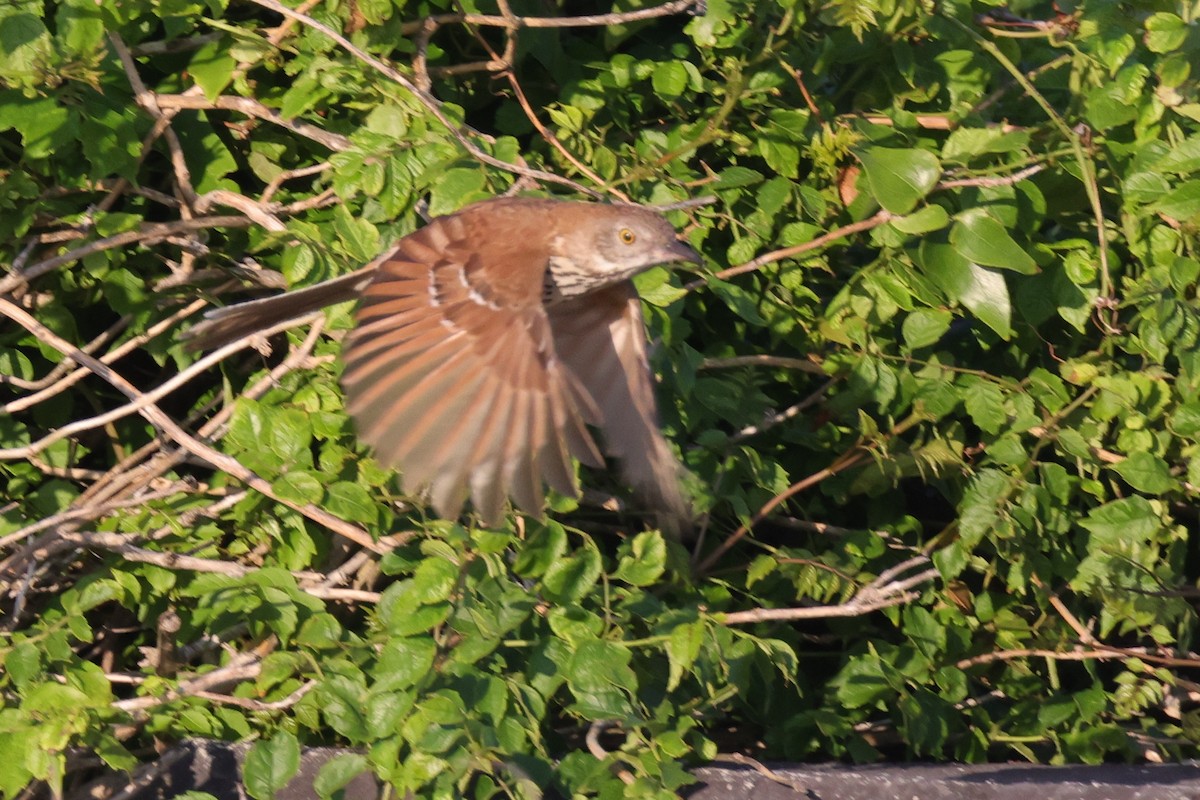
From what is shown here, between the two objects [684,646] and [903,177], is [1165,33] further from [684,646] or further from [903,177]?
[684,646]

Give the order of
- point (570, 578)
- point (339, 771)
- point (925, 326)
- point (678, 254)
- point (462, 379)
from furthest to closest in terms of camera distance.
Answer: point (925, 326)
point (678, 254)
point (570, 578)
point (462, 379)
point (339, 771)

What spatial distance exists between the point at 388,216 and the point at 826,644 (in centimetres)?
166

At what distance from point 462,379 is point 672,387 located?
0.75 meters

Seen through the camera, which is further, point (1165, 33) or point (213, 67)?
point (213, 67)

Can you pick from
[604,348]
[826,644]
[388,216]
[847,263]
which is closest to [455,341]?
[388,216]

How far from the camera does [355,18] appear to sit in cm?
304

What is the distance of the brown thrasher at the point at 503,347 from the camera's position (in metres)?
2.44

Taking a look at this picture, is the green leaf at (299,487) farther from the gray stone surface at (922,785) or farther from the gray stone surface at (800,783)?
the gray stone surface at (922,785)

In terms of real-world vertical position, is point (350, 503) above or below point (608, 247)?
below

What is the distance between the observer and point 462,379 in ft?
8.52

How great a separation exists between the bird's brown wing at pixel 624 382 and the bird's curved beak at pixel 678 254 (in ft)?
0.60

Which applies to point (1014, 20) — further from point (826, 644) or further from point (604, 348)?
point (826, 644)

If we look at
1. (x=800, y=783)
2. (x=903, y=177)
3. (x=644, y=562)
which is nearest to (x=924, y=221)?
(x=903, y=177)

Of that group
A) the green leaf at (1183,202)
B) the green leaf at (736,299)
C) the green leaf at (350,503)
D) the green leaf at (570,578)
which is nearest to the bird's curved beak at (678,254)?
the green leaf at (736,299)
